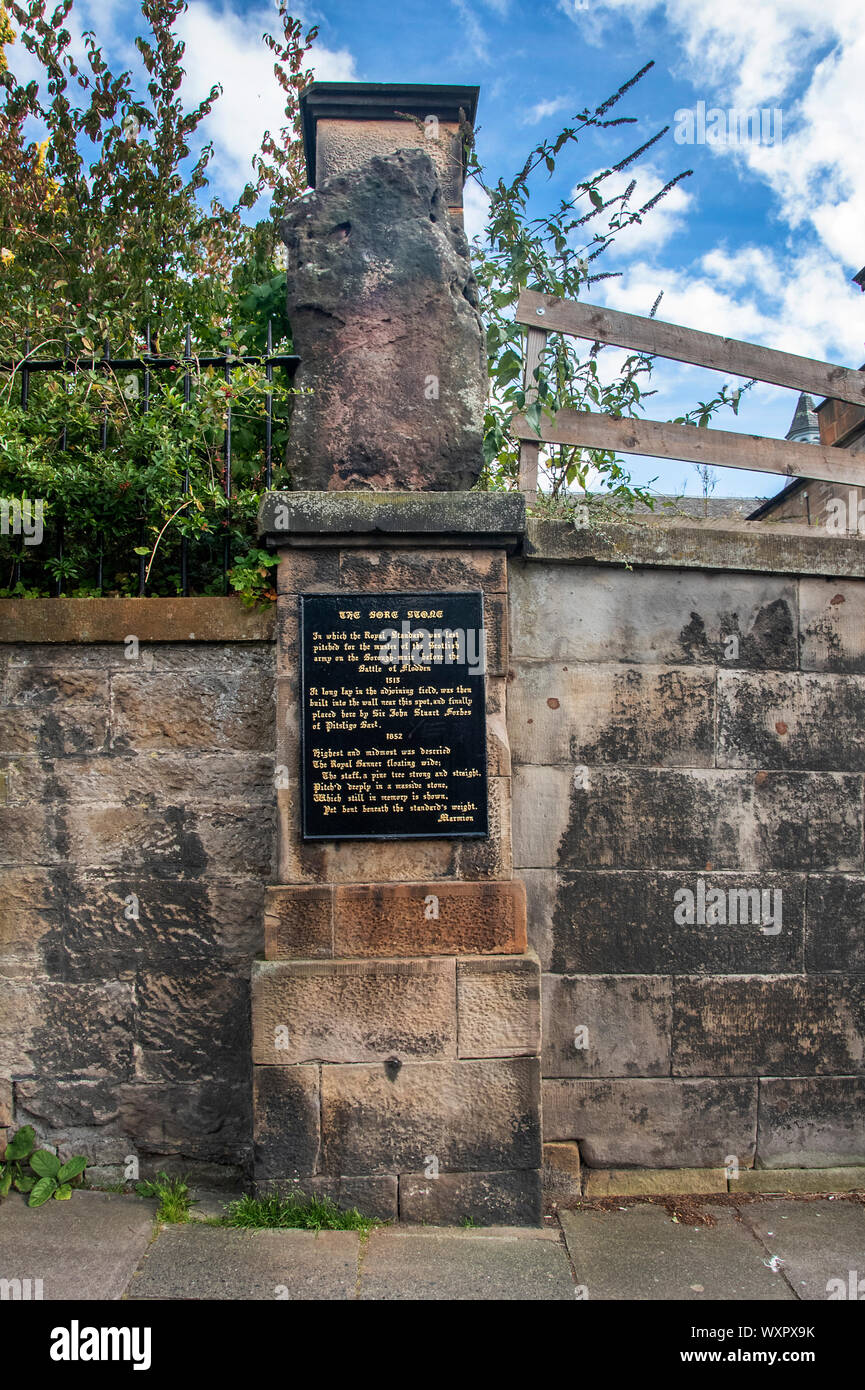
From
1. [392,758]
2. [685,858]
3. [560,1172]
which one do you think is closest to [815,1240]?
[560,1172]

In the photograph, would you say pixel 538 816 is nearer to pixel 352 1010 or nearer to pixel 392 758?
pixel 392 758

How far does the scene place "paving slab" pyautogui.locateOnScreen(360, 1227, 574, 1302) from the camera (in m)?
2.90

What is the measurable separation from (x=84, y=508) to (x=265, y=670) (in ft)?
3.62

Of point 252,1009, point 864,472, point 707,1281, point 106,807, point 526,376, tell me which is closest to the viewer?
point 707,1281

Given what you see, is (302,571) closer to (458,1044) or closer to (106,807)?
(106,807)

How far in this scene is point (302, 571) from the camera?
11.6ft

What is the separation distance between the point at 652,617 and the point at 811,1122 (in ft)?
7.82

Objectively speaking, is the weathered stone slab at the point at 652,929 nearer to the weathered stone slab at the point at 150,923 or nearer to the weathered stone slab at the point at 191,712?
the weathered stone slab at the point at 150,923

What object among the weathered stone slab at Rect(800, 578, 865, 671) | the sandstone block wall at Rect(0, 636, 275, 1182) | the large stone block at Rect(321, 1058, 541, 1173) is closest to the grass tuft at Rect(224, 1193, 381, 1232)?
the large stone block at Rect(321, 1058, 541, 1173)

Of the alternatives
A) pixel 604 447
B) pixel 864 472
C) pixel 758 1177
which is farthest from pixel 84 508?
pixel 758 1177

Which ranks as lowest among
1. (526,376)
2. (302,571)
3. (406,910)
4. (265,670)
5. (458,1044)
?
(458,1044)

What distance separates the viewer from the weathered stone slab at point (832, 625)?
13.5ft

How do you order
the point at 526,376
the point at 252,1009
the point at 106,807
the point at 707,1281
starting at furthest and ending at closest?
the point at 526,376, the point at 106,807, the point at 252,1009, the point at 707,1281

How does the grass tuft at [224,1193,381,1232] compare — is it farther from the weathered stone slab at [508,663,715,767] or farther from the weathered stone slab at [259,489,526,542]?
the weathered stone slab at [259,489,526,542]
